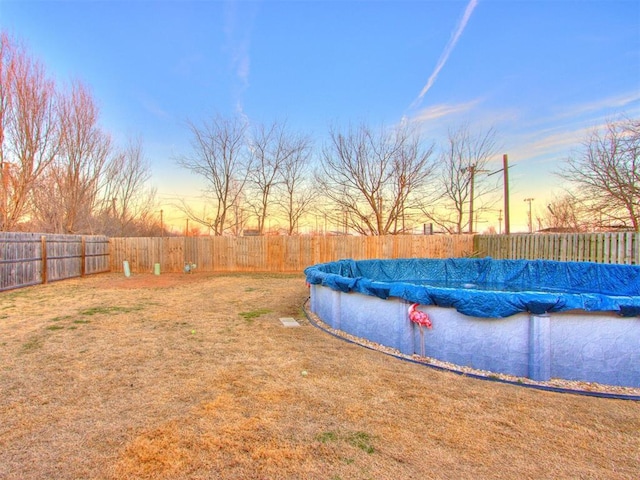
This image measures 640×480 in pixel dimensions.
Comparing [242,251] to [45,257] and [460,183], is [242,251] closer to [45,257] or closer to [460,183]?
[45,257]

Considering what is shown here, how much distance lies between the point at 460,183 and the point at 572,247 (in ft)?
30.4

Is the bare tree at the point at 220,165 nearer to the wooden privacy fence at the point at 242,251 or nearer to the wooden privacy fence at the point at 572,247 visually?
the wooden privacy fence at the point at 242,251

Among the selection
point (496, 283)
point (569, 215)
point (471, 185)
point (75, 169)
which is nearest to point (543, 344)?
point (496, 283)

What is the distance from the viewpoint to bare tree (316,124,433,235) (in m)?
15.7

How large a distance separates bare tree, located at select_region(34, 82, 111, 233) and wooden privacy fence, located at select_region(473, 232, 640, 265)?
1709 centimetres

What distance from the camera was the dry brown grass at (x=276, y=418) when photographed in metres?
1.66

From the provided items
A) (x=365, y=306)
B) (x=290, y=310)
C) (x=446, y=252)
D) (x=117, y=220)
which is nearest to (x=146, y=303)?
(x=290, y=310)

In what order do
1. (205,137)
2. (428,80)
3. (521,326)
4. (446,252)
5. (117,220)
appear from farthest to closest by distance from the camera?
(117,220)
(205,137)
(446,252)
(428,80)
(521,326)

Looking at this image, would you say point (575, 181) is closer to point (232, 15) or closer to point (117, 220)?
point (232, 15)

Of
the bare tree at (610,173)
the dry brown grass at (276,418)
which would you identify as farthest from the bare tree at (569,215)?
the dry brown grass at (276,418)

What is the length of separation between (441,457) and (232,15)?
11.5 metres

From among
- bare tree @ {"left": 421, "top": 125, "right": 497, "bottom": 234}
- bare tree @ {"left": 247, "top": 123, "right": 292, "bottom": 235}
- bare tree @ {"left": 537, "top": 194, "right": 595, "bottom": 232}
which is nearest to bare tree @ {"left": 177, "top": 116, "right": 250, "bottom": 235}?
bare tree @ {"left": 247, "top": 123, "right": 292, "bottom": 235}

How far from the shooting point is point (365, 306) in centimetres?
384

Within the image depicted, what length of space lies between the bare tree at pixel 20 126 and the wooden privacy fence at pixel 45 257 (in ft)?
6.20
